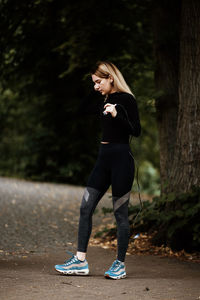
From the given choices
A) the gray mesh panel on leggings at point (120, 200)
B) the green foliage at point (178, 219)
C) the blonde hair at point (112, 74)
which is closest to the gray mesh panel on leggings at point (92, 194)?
the gray mesh panel on leggings at point (120, 200)

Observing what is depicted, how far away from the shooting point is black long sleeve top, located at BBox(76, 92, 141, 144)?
15.9 feet

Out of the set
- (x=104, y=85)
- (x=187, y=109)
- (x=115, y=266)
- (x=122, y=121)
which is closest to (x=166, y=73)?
(x=187, y=109)

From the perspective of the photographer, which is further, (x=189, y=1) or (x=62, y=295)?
(x=189, y=1)

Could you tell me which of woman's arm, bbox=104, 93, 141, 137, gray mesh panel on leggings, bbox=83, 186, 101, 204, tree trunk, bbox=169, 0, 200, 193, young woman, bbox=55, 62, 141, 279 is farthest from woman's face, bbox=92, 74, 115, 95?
tree trunk, bbox=169, 0, 200, 193

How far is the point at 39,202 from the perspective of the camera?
39.7 ft

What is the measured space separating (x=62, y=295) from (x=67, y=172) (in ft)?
43.7

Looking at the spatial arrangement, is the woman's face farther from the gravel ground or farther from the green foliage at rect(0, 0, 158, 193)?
the gravel ground

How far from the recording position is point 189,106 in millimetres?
6824

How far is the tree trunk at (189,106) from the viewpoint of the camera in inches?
268

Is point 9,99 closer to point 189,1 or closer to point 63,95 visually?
point 63,95

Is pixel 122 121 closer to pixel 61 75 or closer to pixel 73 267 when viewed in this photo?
pixel 73 267

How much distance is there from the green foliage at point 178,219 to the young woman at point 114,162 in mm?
1596

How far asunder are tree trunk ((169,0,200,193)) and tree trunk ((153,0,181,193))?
1.13 metres

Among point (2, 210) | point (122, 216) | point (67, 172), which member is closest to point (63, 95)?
point (67, 172)
